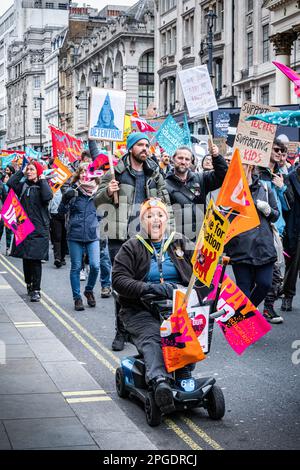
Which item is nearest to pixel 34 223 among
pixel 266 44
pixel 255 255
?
pixel 255 255

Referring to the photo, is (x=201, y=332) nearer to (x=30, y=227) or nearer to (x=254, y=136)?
(x=254, y=136)

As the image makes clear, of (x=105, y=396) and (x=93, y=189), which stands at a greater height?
(x=93, y=189)

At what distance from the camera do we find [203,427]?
5.73 metres

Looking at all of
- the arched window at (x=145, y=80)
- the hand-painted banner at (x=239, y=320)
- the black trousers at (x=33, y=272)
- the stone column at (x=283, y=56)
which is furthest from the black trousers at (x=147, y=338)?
the arched window at (x=145, y=80)

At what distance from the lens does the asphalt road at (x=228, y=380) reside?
217 inches

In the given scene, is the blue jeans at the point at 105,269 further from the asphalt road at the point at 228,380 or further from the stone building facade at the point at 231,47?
the stone building facade at the point at 231,47

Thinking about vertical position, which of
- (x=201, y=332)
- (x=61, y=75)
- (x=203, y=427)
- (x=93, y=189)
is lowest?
(x=203, y=427)

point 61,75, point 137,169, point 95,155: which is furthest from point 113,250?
point 61,75

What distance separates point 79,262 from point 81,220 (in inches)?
21.2

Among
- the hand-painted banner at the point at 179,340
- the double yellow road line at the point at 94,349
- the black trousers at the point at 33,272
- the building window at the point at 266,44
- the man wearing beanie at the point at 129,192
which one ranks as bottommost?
the double yellow road line at the point at 94,349

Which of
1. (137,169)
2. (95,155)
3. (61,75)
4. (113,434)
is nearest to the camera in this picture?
(113,434)

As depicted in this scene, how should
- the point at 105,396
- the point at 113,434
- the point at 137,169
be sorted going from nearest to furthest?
1. the point at 113,434
2. the point at 105,396
3. the point at 137,169

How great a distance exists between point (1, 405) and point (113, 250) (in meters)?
2.60

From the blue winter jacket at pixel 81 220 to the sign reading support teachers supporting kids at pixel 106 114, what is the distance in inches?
80.2
